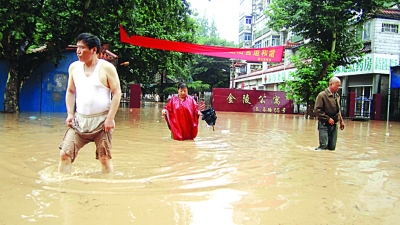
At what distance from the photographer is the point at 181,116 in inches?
301

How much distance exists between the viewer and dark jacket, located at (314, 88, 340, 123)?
6.65 meters

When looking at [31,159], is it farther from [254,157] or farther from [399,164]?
[399,164]

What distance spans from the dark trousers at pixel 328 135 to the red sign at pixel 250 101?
19.3m

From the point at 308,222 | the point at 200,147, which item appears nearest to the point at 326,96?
the point at 200,147

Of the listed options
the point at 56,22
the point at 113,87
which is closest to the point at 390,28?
the point at 56,22

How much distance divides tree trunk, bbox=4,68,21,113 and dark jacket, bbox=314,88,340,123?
38.2 feet

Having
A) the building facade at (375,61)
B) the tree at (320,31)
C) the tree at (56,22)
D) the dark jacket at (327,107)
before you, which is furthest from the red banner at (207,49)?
the dark jacket at (327,107)

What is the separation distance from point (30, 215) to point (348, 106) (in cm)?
2195

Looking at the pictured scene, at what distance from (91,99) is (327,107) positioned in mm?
4616

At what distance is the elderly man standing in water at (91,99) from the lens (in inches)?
142

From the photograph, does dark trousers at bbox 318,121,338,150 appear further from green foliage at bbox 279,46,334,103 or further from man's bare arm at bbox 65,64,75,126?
green foliage at bbox 279,46,334,103

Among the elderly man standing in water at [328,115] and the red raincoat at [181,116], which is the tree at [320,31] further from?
the red raincoat at [181,116]

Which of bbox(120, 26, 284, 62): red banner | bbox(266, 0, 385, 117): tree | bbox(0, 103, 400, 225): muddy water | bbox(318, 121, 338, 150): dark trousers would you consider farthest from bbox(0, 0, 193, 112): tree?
bbox(318, 121, 338, 150): dark trousers

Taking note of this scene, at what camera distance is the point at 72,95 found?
3877 millimetres
